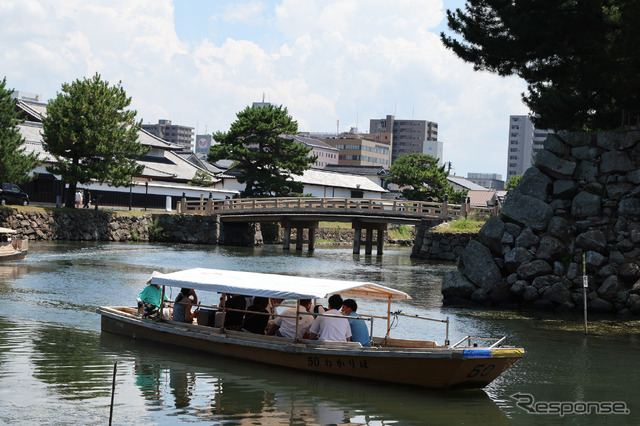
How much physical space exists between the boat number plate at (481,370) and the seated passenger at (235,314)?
505 cm

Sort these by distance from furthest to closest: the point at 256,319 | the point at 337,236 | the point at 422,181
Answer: the point at 422,181
the point at 337,236
the point at 256,319

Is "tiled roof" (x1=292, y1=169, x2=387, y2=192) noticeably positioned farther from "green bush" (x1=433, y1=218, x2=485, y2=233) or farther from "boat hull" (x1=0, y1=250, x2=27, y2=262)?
"boat hull" (x1=0, y1=250, x2=27, y2=262)

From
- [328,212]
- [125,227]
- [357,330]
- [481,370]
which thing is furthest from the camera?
[328,212]

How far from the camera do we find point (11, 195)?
49.1 metres

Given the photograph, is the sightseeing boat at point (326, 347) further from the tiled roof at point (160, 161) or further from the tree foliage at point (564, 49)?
the tiled roof at point (160, 161)

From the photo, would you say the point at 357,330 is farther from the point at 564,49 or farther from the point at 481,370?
the point at 564,49

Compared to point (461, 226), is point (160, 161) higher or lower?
higher

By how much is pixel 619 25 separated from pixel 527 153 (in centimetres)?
14425

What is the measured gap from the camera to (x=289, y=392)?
14.0m

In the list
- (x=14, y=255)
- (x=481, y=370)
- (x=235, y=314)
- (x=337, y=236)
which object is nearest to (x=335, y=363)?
(x=481, y=370)

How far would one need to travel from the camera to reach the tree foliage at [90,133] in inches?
1921

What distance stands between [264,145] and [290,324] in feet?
149

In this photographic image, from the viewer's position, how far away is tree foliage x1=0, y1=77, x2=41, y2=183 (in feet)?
147

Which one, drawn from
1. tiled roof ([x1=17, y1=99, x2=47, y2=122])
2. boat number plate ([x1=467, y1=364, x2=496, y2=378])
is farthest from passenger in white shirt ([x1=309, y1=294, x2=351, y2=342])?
tiled roof ([x1=17, y1=99, x2=47, y2=122])
